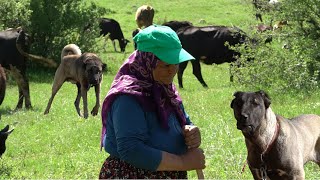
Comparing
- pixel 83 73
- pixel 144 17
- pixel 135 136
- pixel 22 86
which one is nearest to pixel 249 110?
pixel 135 136

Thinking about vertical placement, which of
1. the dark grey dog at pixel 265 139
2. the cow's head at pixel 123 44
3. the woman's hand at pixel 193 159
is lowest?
the cow's head at pixel 123 44

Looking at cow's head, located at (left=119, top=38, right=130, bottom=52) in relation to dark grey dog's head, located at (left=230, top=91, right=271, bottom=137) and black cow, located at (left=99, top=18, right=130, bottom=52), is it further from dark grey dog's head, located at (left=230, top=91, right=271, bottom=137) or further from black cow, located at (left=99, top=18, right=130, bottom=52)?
dark grey dog's head, located at (left=230, top=91, right=271, bottom=137)

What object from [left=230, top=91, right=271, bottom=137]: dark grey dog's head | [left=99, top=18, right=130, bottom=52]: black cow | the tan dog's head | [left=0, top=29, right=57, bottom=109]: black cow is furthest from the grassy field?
[left=99, top=18, right=130, bottom=52]: black cow

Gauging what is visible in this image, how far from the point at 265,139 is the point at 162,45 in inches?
114

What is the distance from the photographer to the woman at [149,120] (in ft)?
12.8

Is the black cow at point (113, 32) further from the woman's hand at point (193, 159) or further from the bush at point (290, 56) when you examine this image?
the woman's hand at point (193, 159)

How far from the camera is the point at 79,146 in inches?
424

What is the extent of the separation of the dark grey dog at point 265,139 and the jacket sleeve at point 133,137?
2.56m

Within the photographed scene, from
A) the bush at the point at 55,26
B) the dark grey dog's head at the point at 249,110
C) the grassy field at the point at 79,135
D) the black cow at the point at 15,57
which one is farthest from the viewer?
the bush at the point at 55,26

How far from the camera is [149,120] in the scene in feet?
13.3

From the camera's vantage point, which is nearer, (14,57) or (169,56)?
(169,56)

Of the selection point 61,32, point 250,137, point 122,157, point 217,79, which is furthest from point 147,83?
point 61,32

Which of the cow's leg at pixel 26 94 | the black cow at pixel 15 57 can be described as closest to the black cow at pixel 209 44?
the black cow at pixel 15 57

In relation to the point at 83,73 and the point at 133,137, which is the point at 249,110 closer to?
the point at 133,137
